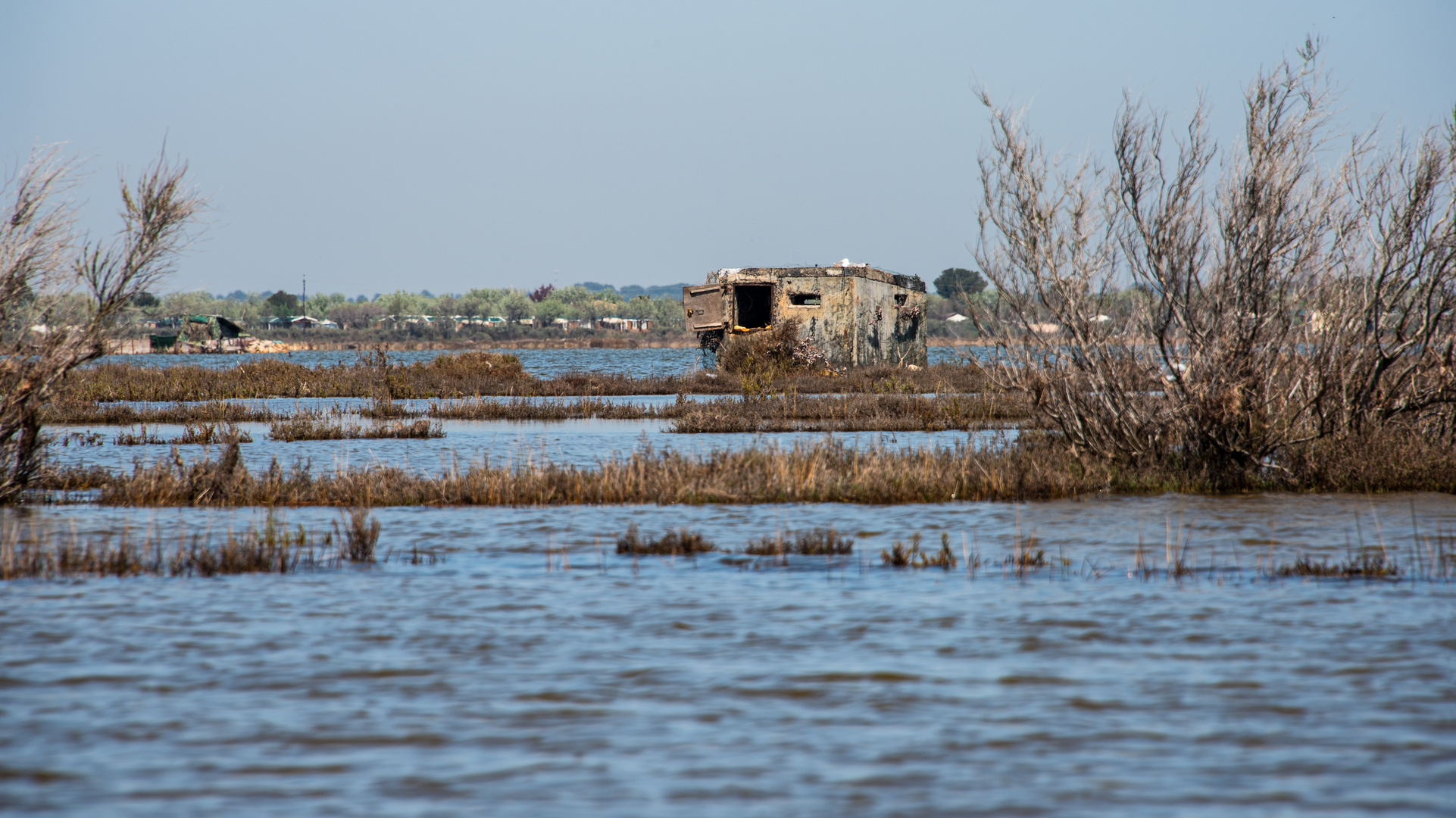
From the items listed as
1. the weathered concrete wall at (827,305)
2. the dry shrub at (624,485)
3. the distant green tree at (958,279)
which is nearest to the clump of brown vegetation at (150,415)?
the dry shrub at (624,485)

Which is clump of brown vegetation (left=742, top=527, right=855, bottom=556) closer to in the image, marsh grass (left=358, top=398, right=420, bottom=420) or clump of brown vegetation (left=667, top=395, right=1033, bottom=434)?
clump of brown vegetation (left=667, top=395, right=1033, bottom=434)

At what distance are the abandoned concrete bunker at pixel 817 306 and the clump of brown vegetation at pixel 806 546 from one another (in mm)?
27601

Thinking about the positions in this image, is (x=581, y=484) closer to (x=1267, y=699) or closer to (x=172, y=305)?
(x=1267, y=699)

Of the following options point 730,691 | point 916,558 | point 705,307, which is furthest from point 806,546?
point 705,307

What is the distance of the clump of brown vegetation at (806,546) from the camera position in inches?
407

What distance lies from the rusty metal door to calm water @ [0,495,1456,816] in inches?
1162

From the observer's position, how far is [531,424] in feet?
84.2

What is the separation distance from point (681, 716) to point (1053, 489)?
8.69m

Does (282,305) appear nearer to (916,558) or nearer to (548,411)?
(548,411)

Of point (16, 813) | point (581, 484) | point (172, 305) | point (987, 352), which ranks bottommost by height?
point (16, 813)

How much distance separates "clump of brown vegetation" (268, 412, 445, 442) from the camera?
2169cm

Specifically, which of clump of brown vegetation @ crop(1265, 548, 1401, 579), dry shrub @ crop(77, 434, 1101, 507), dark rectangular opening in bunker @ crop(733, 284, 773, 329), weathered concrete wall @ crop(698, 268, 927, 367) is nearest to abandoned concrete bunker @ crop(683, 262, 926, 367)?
weathered concrete wall @ crop(698, 268, 927, 367)

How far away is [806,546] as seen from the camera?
10.4m

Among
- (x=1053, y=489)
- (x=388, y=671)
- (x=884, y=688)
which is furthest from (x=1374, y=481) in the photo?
(x=388, y=671)
